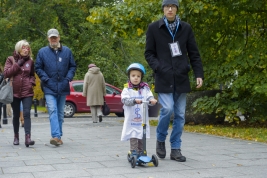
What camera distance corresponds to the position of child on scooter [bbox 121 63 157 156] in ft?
22.9

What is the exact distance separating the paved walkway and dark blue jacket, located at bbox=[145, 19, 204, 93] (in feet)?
3.27

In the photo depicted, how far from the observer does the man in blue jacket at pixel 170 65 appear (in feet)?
23.6

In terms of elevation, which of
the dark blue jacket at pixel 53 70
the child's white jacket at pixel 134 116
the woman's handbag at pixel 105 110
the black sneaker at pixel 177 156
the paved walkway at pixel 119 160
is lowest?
the paved walkway at pixel 119 160

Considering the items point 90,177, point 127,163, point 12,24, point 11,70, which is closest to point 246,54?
point 11,70

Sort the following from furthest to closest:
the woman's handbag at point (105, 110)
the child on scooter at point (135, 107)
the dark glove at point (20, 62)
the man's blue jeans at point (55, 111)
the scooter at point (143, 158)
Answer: the woman's handbag at point (105, 110) < the dark glove at point (20, 62) < the man's blue jeans at point (55, 111) < the child on scooter at point (135, 107) < the scooter at point (143, 158)

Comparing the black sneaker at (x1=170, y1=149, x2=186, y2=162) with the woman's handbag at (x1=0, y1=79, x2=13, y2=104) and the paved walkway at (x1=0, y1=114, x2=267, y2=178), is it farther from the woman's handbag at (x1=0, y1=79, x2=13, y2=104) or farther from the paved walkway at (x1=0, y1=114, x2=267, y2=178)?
the woman's handbag at (x1=0, y1=79, x2=13, y2=104)

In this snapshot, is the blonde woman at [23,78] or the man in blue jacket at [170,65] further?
the blonde woman at [23,78]

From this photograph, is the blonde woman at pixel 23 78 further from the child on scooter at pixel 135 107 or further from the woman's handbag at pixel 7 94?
the child on scooter at pixel 135 107

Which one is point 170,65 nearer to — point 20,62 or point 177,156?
point 177,156

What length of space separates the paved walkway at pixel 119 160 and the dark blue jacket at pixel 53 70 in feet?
3.22

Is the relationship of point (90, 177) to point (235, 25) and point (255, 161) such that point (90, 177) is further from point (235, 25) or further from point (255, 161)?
point (235, 25)

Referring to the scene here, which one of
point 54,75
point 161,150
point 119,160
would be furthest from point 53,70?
point 161,150

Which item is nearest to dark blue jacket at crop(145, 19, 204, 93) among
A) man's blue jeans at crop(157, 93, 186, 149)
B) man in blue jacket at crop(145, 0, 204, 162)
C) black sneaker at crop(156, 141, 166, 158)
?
man in blue jacket at crop(145, 0, 204, 162)

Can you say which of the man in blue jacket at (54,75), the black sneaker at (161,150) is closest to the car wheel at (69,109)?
the man in blue jacket at (54,75)
